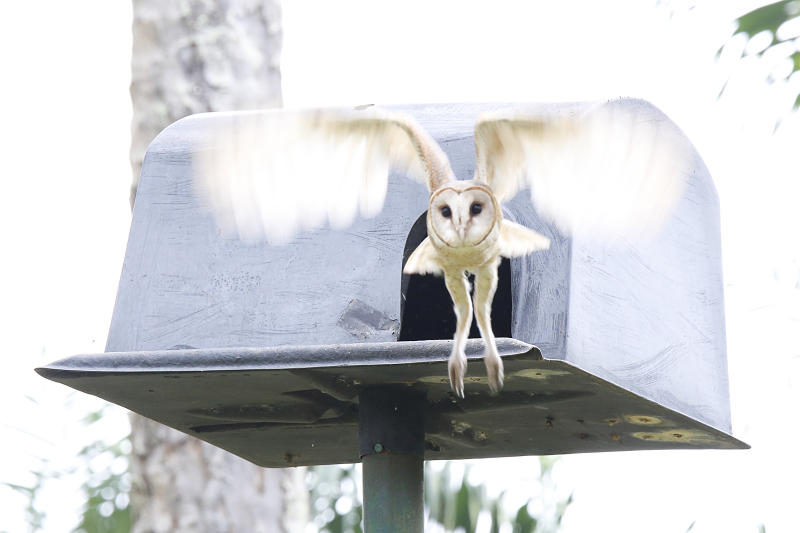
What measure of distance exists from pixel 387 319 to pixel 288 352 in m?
0.46

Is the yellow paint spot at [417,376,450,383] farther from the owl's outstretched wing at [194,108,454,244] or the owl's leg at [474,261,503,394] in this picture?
the owl's outstretched wing at [194,108,454,244]

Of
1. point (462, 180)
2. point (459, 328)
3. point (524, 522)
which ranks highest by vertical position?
point (462, 180)

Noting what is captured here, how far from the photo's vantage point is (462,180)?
3.30 m

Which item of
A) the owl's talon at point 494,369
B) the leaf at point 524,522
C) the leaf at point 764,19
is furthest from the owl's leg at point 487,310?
the leaf at point 524,522

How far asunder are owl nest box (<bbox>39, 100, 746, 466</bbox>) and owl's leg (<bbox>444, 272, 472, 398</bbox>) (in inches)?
4.0

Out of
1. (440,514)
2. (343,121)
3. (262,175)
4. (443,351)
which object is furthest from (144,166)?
(440,514)

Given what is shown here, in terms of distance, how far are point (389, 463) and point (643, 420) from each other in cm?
70

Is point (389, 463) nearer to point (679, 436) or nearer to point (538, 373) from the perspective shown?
point (538, 373)

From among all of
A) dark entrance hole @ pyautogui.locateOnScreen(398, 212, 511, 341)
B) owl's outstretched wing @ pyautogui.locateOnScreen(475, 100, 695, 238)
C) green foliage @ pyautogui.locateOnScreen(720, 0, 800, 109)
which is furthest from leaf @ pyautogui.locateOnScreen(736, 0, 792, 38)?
dark entrance hole @ pyautogui.locateOnScreen(398, 212, 511, 341)

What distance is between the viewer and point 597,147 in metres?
3.18

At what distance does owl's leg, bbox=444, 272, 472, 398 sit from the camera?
2871 millimetres

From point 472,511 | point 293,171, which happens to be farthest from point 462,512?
point 293,171

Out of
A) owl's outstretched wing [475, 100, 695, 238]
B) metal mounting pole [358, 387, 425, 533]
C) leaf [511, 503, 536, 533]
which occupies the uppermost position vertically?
owl's outstretched wing [475, 100, 695, 238]

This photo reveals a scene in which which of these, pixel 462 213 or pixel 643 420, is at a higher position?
pixel 462 213
